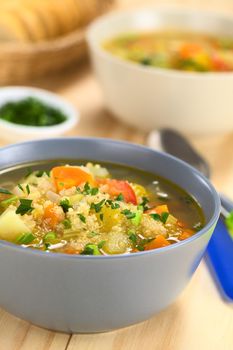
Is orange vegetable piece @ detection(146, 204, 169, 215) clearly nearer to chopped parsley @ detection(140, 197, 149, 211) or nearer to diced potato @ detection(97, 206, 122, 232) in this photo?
chopped parsley @ detection(140, 197, 149, 211)

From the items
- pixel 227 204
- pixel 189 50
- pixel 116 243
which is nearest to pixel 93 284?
pixel 116 243

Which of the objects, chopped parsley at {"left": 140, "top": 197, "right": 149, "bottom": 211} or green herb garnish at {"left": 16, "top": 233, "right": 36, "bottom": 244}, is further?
chopped parsley at {"left": 140, "top": 197, "right": 149, "bottom": 211}

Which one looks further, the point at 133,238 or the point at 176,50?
the point at 176,50

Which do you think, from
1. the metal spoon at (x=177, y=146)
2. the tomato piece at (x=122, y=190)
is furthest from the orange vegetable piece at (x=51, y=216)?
the metal spoon at (x=177, y=146)

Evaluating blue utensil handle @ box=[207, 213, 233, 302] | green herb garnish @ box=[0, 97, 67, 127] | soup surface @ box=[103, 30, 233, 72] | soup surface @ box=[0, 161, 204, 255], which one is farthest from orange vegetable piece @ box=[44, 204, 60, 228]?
soup surface @ box=[103, 30, 233, 72]

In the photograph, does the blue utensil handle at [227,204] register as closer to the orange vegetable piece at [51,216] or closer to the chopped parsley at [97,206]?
the chopped parsley at [97,206]

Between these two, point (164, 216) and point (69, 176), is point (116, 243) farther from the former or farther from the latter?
point (69, 176)
